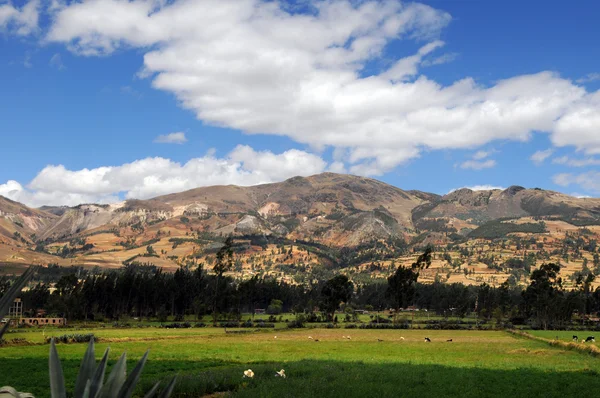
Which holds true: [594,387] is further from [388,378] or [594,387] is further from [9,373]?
[9,373]

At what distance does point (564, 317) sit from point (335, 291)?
2397 inches

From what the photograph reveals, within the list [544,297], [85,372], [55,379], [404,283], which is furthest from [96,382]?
[544,297]

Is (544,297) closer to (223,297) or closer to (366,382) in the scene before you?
(223,297)

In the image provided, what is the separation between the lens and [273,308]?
193 meters

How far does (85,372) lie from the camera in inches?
253

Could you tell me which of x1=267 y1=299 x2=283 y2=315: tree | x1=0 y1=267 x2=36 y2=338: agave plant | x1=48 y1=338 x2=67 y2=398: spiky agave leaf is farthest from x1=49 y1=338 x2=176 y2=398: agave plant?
x1=267 y1=299 x2=283 y2=315: tree

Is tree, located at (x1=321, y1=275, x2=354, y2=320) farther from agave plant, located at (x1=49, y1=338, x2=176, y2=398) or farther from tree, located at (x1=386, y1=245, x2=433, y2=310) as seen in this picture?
agave plant, located at (x1=49, y1=338, x2=176, y2=398)

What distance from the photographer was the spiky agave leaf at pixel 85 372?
613 cm

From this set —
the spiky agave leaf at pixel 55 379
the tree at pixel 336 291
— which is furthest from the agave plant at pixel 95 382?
the tree at pixel 336 291

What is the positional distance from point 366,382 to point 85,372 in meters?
24.0

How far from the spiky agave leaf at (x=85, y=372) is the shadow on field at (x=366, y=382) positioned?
17.0 meters

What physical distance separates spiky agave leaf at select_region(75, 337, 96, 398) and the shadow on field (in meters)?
17.0

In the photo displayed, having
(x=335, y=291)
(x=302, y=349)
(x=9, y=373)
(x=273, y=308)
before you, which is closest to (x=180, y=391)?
(x=9, y=373)

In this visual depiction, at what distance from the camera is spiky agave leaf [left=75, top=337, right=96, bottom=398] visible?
241 inches
